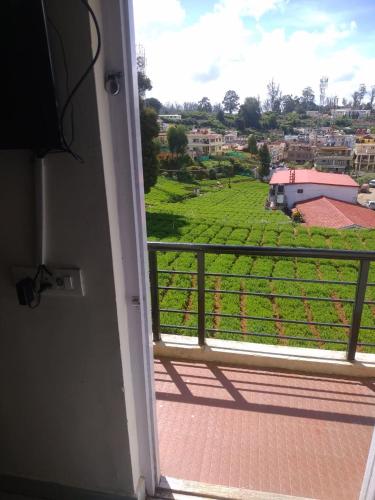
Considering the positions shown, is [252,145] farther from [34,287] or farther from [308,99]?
[34,287]

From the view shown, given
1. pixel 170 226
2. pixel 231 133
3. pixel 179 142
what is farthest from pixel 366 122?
pixel 170 226

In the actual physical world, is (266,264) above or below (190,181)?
below

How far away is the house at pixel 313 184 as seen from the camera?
211 centimetres

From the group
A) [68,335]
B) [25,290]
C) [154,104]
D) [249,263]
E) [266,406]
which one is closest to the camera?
[25,290]

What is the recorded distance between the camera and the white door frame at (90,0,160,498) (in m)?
0.72

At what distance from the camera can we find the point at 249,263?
5973 millimetres

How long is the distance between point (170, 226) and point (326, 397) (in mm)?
2386

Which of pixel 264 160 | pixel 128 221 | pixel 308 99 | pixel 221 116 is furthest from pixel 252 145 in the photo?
pixel 128 221

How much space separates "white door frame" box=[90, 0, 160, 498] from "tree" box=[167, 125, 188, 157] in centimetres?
100

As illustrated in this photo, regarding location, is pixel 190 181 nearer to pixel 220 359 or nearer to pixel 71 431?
pixel 220 359

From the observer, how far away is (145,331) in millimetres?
988

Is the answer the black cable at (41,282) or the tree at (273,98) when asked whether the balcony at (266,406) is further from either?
the black cable at (41,282)

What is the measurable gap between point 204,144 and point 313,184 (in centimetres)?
75

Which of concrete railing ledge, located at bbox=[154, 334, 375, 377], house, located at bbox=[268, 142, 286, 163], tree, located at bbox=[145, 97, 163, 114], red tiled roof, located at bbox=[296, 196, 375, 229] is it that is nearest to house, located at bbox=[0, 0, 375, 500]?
concrete railing ledge, located at bbox=[154, 334, 375, 377]
